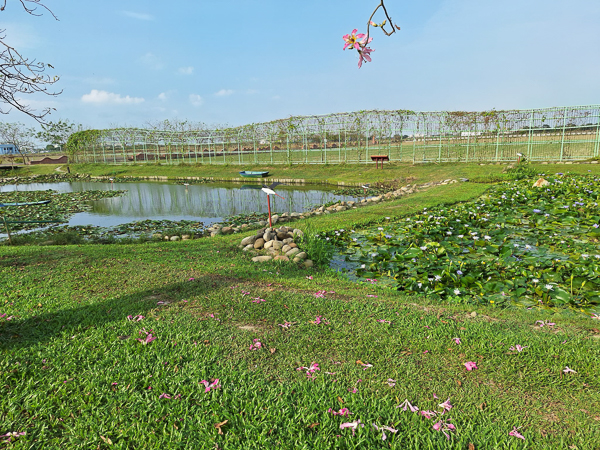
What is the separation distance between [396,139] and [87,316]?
22.1 m

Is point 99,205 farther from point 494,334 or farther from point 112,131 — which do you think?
point 112,131

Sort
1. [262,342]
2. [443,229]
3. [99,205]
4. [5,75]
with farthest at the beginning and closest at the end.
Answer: [99,205]
[443,229]
[5,75]
[262,342]

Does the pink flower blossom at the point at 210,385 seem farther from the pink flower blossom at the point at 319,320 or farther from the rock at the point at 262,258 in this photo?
the rock at the point at 262,258

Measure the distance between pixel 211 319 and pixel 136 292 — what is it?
49.6 inches

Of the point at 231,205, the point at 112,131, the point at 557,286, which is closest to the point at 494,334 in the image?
the point at 557,286

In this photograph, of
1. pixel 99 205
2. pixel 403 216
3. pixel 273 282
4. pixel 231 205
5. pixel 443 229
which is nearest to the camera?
pixel 273 282

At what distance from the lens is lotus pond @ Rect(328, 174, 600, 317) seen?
374cm

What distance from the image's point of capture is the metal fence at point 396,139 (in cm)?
1744

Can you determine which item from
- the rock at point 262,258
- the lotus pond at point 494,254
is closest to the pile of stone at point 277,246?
the rock at point 262,258

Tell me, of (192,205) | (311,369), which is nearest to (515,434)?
(311,369)

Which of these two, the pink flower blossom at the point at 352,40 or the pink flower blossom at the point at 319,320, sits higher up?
the pink flower blossom at the point at 352,40

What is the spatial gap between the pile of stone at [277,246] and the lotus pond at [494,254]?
67cm

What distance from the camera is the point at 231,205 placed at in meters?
12.8

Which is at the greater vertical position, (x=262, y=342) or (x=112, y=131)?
(x=112, y=131)
